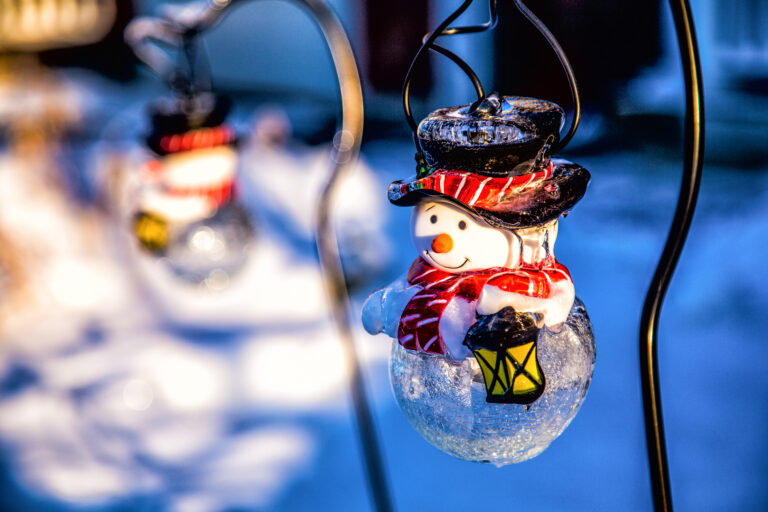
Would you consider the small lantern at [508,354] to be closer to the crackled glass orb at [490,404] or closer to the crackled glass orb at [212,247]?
the crackled glass orb at [490,404]

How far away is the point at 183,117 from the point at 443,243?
1.92 feet

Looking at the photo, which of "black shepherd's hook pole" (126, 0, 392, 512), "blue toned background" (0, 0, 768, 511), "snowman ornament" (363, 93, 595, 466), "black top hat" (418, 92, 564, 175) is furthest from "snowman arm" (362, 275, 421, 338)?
"blue toned background" (0, 0, 768, 511)

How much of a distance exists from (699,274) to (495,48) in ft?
3.92

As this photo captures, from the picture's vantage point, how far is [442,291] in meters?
0.57

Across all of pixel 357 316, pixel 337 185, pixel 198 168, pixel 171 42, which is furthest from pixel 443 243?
pixel 357 316

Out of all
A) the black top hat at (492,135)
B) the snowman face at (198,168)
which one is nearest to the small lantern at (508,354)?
the black top hat at (492,135)

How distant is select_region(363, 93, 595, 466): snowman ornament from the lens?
1.74 ft

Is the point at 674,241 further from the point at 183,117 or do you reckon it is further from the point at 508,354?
the point at 183,117

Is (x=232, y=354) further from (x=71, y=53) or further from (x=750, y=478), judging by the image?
(x=71, y=53)

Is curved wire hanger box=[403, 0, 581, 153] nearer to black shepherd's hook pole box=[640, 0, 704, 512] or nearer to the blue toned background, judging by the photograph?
black shepherd's hook pole box=[640, 0, 704, 512]

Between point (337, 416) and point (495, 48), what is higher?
point (495, 48)

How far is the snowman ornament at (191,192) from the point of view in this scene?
1.01m

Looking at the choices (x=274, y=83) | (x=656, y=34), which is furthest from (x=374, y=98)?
(x=656, y=34)

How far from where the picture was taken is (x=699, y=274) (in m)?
2.43
